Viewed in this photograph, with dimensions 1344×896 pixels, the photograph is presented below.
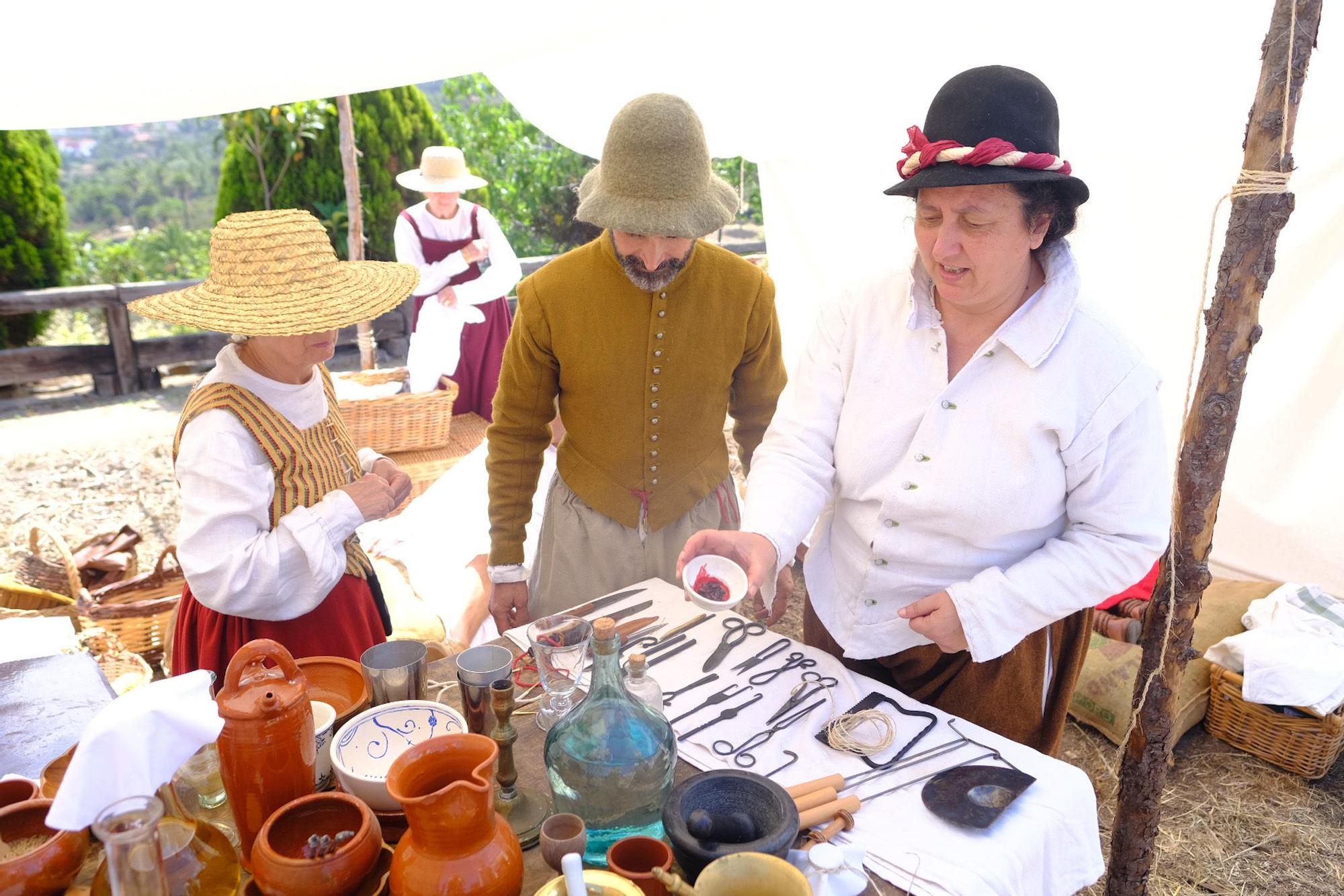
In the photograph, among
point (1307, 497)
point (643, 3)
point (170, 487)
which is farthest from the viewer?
point (170, 487)

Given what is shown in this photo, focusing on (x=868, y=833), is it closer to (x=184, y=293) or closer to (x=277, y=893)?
(x=277, y=893)

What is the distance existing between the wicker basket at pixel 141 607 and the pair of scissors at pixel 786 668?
2660mm

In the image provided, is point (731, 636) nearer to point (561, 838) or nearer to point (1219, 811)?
point (561, 838)

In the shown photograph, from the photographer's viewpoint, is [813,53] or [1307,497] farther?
[813,53]

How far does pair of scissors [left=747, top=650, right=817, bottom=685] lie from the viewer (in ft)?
5.87

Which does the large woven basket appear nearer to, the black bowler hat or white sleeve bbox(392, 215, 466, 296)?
white sleeve bbox(392, 215, 466, 296)

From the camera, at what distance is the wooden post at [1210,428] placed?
70.4 inches

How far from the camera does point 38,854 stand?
1.14 m

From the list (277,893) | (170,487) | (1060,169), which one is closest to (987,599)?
(1060,169)

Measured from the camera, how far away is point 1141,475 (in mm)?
1673

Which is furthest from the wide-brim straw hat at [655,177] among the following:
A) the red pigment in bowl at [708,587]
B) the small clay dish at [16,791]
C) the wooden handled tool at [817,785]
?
the small clay dish at [16,791]

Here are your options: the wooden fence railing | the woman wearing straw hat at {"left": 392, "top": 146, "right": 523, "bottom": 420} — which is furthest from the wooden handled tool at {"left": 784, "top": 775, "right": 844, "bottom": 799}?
the wooden fence railing

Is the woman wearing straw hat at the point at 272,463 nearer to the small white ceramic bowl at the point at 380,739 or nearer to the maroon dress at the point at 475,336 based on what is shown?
the small white ceramic bowl at the point at 380,739

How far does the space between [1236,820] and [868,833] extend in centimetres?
238
